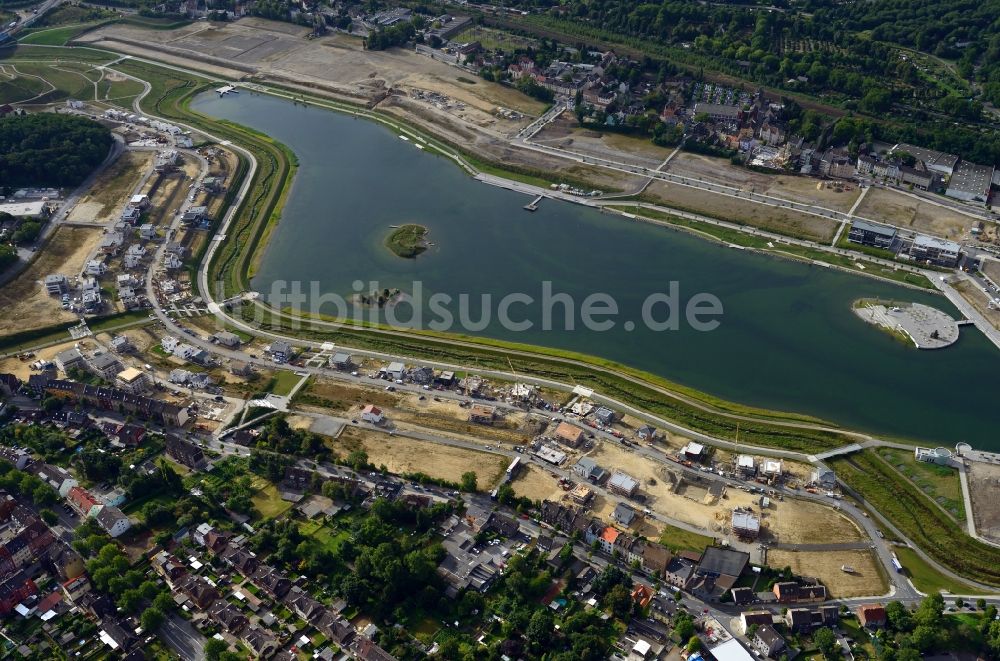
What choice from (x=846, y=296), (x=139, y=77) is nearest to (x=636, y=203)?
(x=846, y=296)

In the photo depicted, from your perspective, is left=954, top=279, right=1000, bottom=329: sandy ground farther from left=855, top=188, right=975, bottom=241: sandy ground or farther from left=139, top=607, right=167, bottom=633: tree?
left=139, top=607, right=167, bottom=633: tree

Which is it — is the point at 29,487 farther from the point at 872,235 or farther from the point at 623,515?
the point at 872,235

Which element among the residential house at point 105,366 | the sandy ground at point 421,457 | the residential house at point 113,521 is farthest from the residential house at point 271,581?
the residential house at point 105,366

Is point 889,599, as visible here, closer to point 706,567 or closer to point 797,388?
point 706,567

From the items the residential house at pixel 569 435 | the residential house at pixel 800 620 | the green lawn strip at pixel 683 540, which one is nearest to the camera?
the residential house at pixel 800 620

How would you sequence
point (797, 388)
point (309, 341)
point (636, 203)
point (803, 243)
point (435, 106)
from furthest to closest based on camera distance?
point (435, 106), point (636, 203), point (803, 243), point (309, 341), point (797, 388)

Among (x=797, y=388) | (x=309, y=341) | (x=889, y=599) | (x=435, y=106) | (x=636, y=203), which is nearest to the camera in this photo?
(x=889, y=599)

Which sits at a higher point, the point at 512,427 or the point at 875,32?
the point at 875,32

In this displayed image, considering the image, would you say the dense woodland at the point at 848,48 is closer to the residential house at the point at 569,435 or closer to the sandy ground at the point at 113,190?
the residential house at the point at 569,435
